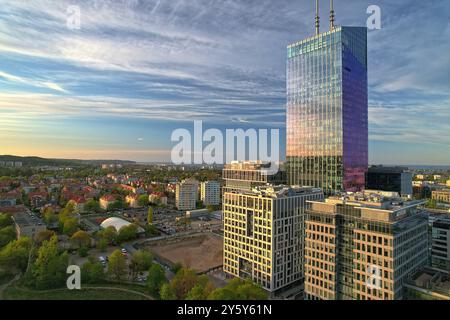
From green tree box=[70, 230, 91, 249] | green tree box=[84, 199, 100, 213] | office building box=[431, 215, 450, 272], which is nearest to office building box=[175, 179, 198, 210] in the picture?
green tree box=[84, 199, 100, 213]

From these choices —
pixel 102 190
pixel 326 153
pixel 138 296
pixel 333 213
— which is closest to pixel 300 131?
pixel 326 153

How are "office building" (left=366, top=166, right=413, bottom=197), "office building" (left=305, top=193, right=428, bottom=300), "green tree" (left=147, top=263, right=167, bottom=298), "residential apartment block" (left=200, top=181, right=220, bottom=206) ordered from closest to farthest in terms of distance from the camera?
"office building" (left=305, top=193, right=428, bottom=300) < "green tree" (left=147, top=263, right=167, bottom=298) < "office building" (left=366, top=166, right=413, bottom=197) < "residential apartment block" (left=200, top=181, right=220, bottom=206)

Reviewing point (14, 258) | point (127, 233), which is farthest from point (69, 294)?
point (127, 233)

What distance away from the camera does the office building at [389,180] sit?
63.9 meters

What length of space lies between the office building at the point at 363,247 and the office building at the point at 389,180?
2761 cm

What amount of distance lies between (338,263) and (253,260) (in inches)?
499

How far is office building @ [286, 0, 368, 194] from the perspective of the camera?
55.6 meters

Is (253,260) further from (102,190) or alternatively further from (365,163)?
(102,190)

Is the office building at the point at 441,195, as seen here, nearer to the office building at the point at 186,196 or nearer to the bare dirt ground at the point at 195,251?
the office building at the point at 186,196

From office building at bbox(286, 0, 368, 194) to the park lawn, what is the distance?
38718 millimetres

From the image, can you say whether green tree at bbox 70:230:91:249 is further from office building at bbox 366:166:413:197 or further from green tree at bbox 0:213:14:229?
office building at bbox 366:166:413:197

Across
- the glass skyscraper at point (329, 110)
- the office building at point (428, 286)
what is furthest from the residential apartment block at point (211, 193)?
the office building at point (428, 286)

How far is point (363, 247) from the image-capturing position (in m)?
32.8

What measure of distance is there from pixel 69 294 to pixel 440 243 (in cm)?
5744
